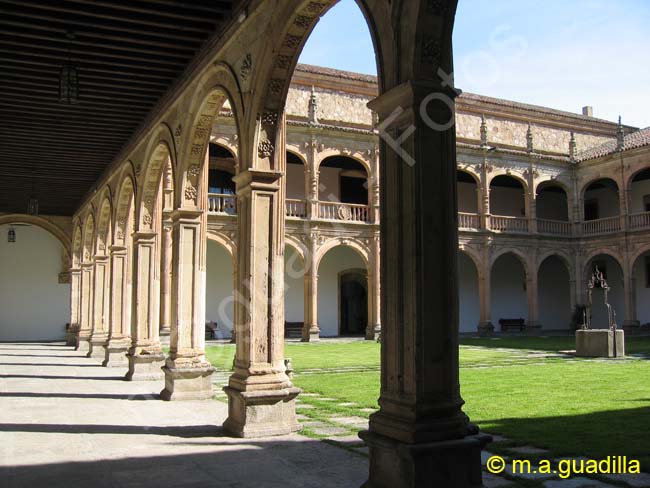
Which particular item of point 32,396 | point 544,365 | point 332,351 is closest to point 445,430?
point 32,396

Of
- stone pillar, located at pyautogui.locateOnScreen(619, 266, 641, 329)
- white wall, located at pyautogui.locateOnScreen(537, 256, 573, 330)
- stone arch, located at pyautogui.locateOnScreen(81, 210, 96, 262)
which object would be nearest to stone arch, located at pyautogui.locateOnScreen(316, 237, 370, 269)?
stone arch, located at pyautogui.locateOnScreen(81, 210, 96, 262)

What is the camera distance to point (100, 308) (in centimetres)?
1766

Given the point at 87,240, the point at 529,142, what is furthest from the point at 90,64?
the point at 529,142

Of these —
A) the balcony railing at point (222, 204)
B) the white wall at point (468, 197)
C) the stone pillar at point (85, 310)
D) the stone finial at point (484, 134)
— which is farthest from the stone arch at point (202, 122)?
the white wall at point (468, 197)

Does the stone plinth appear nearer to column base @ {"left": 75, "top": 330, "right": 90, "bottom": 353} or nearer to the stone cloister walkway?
the stone cloister walkway

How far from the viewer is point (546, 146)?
1205 inches

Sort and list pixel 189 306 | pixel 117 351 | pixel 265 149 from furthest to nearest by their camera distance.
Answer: pixel 117 351 → pixel 189 306 → pixel 265 149

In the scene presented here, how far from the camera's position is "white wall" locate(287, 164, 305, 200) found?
2572 cm

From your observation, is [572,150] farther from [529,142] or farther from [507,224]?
[507,224]

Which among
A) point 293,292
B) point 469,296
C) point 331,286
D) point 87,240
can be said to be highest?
point 87,240

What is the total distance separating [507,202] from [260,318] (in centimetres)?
2637

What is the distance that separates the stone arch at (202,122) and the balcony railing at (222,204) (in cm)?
1343

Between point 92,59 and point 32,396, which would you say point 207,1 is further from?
point 32,396

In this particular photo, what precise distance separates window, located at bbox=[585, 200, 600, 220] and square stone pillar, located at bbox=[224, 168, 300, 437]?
27.9 m
